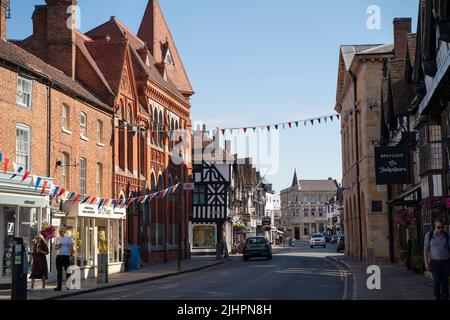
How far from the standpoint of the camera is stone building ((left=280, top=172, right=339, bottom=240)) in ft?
516

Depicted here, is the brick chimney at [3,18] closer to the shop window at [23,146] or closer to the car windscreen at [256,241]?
the shop window at [23,146]

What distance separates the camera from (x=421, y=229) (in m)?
29.2

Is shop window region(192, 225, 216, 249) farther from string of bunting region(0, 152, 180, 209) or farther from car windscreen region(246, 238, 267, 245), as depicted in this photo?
string of bunting region(0, 152, 180, 209)

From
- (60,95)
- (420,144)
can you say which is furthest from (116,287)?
(420,144)

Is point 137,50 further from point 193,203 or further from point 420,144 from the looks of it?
point 420,144

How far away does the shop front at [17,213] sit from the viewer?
75.9ft

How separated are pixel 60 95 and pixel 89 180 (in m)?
4.94

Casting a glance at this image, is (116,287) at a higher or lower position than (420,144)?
lower

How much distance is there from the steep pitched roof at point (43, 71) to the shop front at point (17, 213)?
4208 millimetres

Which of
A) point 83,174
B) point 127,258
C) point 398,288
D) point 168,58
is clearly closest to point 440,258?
point 398,288

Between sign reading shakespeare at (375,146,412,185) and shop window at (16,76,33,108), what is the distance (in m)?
14.8

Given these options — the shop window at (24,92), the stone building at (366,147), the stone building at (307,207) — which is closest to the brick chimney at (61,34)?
the shop window at (24,92)

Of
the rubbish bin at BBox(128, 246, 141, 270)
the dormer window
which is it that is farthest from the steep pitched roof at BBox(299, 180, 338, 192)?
the rubbish bin at BBox(128, 246, 141, 270)
